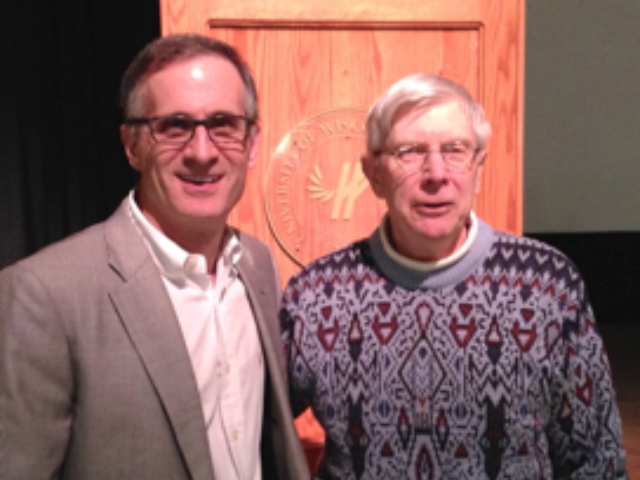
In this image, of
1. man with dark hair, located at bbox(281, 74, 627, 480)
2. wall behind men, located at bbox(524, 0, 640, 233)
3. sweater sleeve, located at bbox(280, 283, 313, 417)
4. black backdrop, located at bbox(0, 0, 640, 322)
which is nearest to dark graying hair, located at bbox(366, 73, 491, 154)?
man with dark hair, located at bbox(281, 74, 627, 480)

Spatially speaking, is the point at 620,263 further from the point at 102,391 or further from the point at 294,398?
the point at 102,391

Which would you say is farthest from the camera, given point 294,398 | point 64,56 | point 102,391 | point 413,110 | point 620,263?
point 620,263

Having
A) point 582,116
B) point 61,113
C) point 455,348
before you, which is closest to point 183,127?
point 455,348

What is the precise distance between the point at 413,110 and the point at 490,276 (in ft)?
1.33

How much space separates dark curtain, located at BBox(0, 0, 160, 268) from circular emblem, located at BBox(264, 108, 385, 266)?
116 centimetres

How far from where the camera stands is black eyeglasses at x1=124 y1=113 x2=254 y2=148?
1224 mm

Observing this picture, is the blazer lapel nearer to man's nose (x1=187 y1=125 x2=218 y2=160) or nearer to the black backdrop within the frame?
man's nose (x1=187 y1=125 x2=218 y2=160)

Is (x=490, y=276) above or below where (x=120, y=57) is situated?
below

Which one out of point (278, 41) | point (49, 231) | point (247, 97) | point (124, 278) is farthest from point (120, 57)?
point (124, 278)

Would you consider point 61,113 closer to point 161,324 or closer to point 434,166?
point 161,324

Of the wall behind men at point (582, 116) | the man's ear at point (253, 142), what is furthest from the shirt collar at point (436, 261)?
the wall behind men at point (582, 116)

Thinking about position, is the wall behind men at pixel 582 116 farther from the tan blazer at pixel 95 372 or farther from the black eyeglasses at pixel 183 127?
the tan blazer at pixel 95 372

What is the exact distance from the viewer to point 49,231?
252 centimetres

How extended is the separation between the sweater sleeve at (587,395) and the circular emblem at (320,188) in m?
0.69
